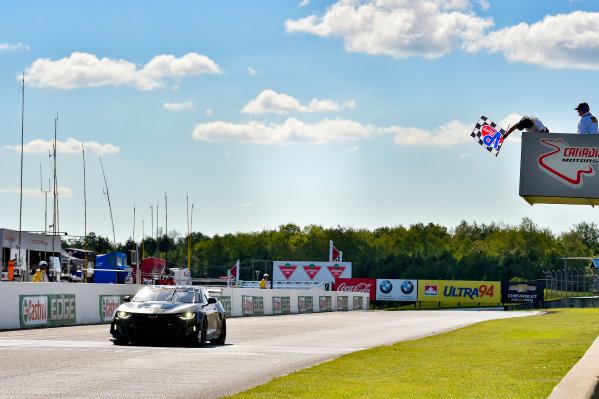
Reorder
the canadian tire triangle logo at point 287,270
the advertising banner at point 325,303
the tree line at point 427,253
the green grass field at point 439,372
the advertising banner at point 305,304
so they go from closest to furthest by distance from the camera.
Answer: the green grass field at point 439,372 < the advertising banner at point 305,304 < the advertising banner at point 325,303 < the canadian tire triangle logo at point 287,270 < the tree line at point 427,253

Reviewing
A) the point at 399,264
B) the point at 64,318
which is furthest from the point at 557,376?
the point at 399,264

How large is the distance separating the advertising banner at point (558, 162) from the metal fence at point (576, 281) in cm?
4725

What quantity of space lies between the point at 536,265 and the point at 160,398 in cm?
13675

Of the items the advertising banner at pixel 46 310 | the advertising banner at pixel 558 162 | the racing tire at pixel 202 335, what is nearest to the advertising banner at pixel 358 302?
the advertising banner at pixel 46 310

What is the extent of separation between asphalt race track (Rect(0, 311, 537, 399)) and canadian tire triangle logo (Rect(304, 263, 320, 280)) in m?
65.9

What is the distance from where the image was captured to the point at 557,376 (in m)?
14.1

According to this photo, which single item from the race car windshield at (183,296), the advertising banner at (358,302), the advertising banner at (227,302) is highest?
the race car windshield at (183,296)

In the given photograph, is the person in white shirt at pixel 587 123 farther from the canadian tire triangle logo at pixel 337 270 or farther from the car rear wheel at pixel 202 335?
the canadian tire triangle logo at pixel 337 270

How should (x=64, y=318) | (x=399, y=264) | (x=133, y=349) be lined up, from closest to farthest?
1. (x=133, y=349)
2. (x=64, y=318)
3. (x=399, y=264)

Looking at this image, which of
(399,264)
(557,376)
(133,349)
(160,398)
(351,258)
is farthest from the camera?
(351,258)

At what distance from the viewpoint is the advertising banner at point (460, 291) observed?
88.2m

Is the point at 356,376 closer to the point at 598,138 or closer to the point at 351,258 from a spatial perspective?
the point at 598,138

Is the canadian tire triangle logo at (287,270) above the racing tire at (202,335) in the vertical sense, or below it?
above

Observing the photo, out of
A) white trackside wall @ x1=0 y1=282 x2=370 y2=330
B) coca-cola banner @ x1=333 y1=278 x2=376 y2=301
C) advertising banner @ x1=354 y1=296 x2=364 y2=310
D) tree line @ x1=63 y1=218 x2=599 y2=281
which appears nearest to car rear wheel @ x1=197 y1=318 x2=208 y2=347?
white trackside wall @ x1=0 y1=282 x2=370 y2=330
